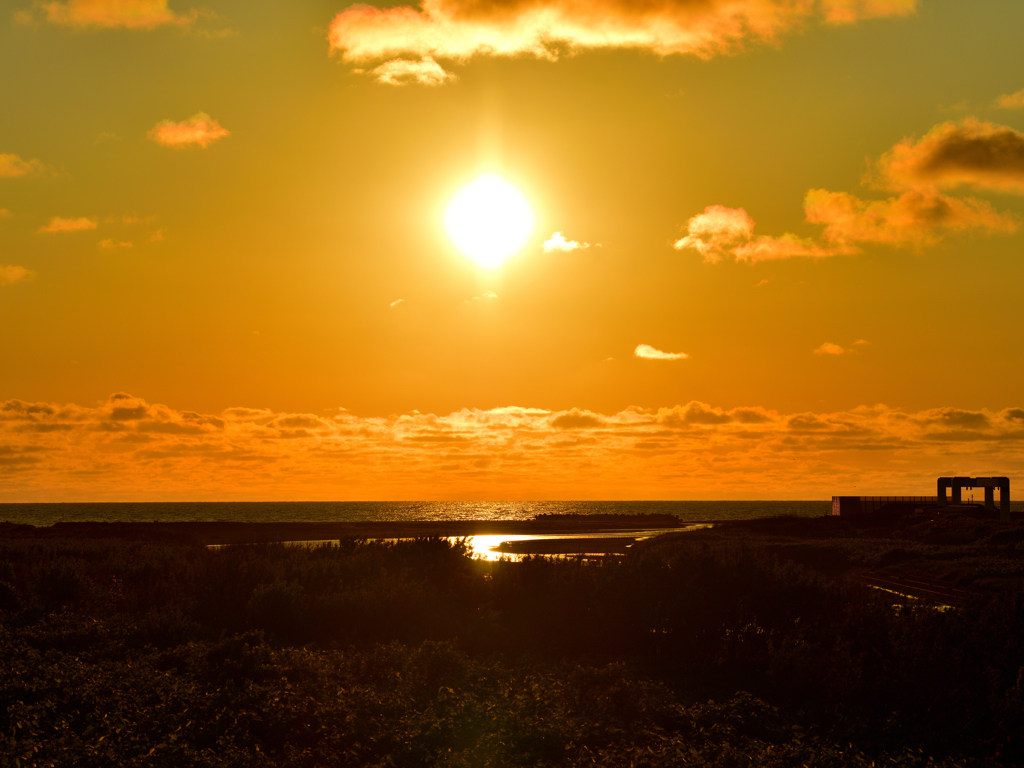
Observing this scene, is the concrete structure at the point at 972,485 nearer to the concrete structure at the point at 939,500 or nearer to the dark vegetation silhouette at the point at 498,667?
the concrete structure at the point at 939,500

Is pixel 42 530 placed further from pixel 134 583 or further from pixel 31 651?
pixel 31 651

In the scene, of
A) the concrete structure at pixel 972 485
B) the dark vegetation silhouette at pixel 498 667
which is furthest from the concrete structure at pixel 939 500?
the dark vegetation silhouette at pixel 498 667

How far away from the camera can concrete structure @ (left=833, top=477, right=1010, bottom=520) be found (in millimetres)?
84562

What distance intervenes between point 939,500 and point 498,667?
289 feet

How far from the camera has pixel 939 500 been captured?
3556 inches

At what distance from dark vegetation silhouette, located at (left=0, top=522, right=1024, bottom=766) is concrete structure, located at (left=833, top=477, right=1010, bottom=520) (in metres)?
69.4

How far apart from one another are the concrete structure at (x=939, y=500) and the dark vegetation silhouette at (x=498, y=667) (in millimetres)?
69406

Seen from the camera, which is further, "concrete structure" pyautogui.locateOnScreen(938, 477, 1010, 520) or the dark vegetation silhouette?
"concrete structure" pyautogui.locateOnScreen(938, 477, 1010, 520)

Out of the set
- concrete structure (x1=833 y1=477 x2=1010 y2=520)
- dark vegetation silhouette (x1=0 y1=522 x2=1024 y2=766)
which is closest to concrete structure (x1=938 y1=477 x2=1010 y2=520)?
concrete structure (x1=833 y1=477 x2=1010 y2=520)

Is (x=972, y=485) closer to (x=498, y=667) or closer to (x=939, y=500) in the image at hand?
(x=939, y=500)

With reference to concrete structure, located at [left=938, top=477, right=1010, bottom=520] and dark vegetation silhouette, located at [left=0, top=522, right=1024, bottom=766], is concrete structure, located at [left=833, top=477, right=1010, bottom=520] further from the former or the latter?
dark vegetation silhouette, located at [left=0, top=522, right=1024, bottom=766]

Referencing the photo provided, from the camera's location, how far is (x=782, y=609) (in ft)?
72.5

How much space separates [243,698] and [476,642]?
24.8ft

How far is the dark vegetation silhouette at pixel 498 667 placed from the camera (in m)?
13.1
